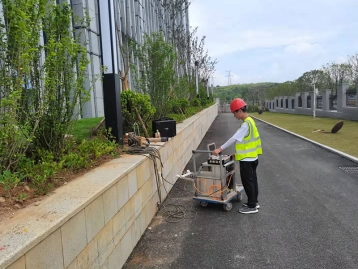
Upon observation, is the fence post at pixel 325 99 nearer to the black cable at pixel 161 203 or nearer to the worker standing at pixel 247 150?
the worker standing at pixel 247 150

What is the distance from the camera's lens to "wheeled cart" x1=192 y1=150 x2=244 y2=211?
16.8ft

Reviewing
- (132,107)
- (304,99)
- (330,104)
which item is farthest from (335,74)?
(132,107)

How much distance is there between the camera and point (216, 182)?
5.22 metres

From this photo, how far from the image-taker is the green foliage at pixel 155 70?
399 inches

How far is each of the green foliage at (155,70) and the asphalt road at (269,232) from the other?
14.1 feet

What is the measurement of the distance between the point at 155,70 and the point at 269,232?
7.08m

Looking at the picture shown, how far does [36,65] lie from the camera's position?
397 cm

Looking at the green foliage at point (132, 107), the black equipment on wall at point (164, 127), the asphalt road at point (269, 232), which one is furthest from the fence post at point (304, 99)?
the black equipment on wall at point (164, 127)

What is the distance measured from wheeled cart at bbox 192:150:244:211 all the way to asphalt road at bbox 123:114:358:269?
199 millimetres

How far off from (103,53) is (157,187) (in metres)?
2.45

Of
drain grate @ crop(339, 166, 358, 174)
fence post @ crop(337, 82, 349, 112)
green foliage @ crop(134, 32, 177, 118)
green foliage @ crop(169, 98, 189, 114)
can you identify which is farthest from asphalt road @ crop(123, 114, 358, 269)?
fence post @ crop(337, 82, 349, 112)

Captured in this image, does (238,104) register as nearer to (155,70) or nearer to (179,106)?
(155,70)

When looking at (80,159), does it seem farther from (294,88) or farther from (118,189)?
(294,88)

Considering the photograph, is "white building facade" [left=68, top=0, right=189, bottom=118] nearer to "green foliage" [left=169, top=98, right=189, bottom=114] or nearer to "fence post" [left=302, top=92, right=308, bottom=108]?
"green foliage" [left=169, top=98, right=189, bottom=114]
